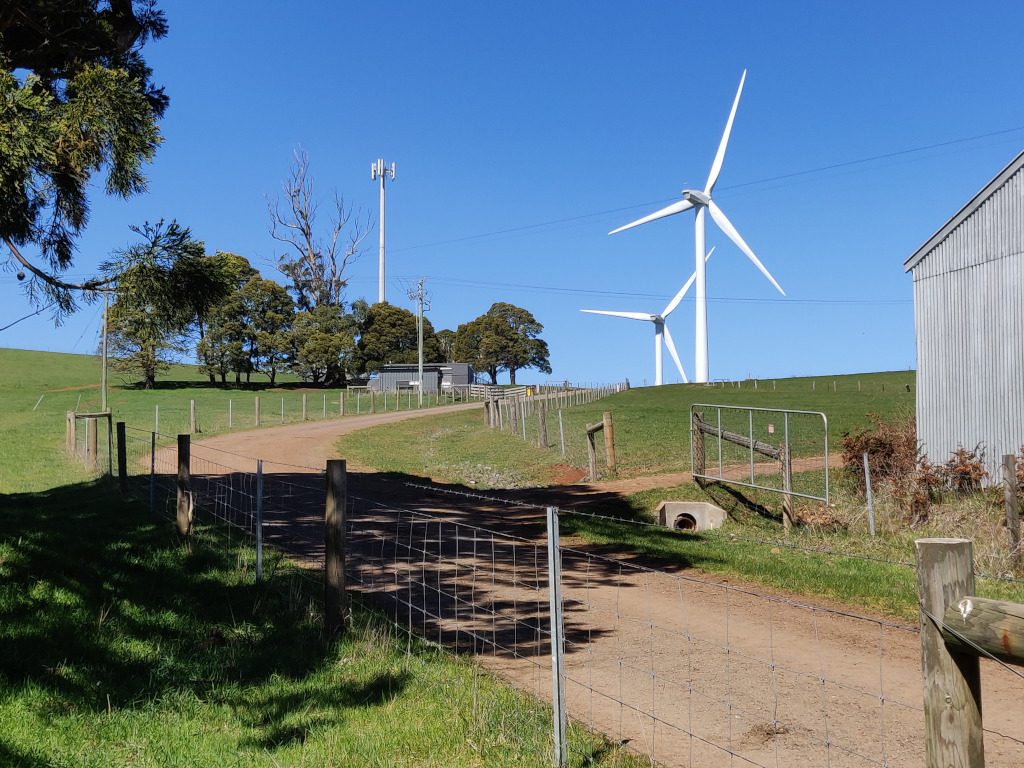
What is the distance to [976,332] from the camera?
18125 millimetres

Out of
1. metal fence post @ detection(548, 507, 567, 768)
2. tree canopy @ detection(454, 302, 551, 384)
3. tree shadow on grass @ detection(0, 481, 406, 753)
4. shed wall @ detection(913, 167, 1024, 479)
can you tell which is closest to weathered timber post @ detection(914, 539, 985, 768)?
metal fence post @ detection(548, 507, 567, 768)

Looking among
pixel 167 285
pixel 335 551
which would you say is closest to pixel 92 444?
pixel 167 285

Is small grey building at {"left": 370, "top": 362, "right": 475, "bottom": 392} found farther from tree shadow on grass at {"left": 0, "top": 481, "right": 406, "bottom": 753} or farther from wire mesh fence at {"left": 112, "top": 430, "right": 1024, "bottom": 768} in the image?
tree shadow on grass at {"left": 0, "top": 481, "right": 406, "bottom": 753}

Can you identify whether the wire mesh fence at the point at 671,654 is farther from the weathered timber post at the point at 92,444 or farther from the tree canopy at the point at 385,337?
the tree canopy at the point at 385,337

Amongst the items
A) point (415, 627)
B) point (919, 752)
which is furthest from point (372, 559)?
point (919, 752)

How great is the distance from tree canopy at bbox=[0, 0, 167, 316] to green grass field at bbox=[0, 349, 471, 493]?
9.65 metres

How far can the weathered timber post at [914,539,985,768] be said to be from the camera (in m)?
2.95

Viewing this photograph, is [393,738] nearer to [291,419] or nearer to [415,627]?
[415,627]

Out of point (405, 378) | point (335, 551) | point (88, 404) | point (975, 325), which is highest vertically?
point (405, 378)

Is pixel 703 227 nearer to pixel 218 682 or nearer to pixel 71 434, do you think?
pixel 71 434

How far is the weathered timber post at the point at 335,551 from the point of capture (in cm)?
731

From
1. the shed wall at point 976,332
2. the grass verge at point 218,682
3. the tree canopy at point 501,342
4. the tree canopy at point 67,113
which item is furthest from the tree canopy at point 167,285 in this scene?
the tree canopy at point 501,342

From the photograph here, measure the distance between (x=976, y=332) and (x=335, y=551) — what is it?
49.7ft

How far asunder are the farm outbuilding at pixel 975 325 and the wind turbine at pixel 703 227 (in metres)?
32.3
